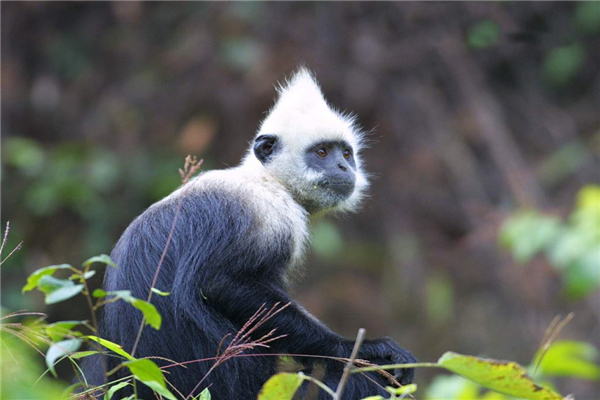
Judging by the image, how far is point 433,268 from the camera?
11.5 m

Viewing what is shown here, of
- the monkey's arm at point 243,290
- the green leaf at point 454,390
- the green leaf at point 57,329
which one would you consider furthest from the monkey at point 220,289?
the green leaf at point 57,329

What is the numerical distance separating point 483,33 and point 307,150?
21.5 feet

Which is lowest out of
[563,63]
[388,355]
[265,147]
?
[388,355]

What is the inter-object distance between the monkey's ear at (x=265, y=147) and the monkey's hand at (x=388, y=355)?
1514 mm

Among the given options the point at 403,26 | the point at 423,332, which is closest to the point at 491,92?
the point at 403,26

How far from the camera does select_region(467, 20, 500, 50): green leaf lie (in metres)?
10.8

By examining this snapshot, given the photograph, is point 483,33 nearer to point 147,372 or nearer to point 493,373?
point 493,373

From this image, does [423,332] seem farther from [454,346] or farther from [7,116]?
[7,116]

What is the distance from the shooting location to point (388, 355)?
13.3 ft

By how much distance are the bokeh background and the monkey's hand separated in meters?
6.20

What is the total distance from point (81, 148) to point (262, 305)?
6.69 meters

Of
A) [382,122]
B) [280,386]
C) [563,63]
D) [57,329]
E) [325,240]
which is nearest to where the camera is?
[280,386]

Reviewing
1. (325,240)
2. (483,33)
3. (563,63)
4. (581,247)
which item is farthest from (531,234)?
(563,63)

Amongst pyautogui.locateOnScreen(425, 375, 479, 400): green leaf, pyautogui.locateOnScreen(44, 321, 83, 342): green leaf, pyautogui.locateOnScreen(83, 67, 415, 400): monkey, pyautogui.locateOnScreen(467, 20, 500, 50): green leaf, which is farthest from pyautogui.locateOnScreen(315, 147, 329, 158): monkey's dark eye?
pyautogui.locateOnScreen(467, 20, 500, 50): green leaf
